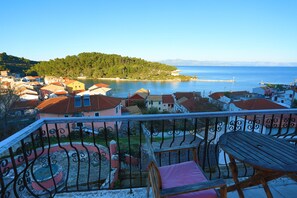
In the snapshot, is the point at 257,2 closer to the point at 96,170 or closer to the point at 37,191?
the point at 96,170

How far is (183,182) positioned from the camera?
1.54 m

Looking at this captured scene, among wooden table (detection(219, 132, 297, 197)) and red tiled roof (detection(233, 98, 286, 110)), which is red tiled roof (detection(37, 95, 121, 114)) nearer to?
red tiled roof (detection(233, 98, 286, 110))

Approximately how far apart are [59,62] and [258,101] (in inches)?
2572

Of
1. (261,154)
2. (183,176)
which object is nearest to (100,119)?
(183,176)

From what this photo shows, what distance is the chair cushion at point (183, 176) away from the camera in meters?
1.41

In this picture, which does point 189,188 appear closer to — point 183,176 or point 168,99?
point 183,176

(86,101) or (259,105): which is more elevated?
(259,105)

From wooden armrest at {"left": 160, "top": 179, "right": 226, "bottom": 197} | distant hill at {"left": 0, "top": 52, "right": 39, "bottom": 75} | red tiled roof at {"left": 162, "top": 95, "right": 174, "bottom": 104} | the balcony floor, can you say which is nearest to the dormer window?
red tiled roof at {"left": 162, "top": 95, "right": 174, "bottom": 104}

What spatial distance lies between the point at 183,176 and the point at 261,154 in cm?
73

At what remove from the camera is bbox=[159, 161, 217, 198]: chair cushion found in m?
1.41

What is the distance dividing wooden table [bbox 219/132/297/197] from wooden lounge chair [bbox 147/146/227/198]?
13.4 inches

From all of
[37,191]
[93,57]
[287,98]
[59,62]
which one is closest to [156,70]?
[93,57]

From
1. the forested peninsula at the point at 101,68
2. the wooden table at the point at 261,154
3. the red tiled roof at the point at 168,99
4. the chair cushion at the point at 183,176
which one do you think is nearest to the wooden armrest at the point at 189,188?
the chair cushion at the point at 183,176

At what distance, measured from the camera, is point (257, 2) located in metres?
8.02
